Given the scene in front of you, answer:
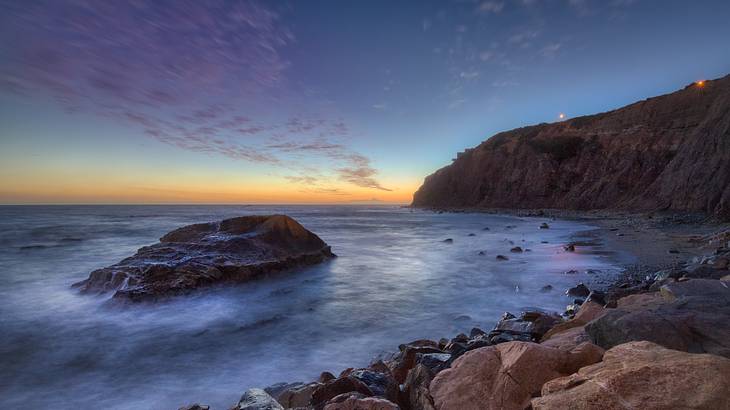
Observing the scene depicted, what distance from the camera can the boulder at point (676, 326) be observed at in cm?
263

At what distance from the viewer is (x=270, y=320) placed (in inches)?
281

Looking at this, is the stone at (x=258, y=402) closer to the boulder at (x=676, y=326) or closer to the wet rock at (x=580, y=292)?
the boulder at (x=676, y=326)

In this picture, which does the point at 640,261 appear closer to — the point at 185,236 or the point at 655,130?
the point at 185,236

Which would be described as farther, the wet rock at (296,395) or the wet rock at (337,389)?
the wet rock at (296,395)

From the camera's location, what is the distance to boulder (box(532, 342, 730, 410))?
1726 millimetres

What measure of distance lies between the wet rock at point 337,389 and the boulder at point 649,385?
1616mm

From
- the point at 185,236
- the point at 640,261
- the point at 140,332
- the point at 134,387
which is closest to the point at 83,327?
the point at 140,332

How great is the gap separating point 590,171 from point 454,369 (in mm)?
53188

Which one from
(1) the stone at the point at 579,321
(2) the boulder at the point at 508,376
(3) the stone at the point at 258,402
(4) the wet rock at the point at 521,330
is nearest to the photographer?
(2) the boulder at the point at 508,376

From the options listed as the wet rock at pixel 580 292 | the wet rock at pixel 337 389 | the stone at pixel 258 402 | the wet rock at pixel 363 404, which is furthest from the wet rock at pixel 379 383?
the wet rock at pixel 580 292

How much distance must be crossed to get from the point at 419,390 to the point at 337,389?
0.77 metres

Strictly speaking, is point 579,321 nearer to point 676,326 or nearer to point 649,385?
point 676,326

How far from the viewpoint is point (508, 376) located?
2.53 metres

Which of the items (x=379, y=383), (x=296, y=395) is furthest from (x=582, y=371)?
(x=296, y=395)
